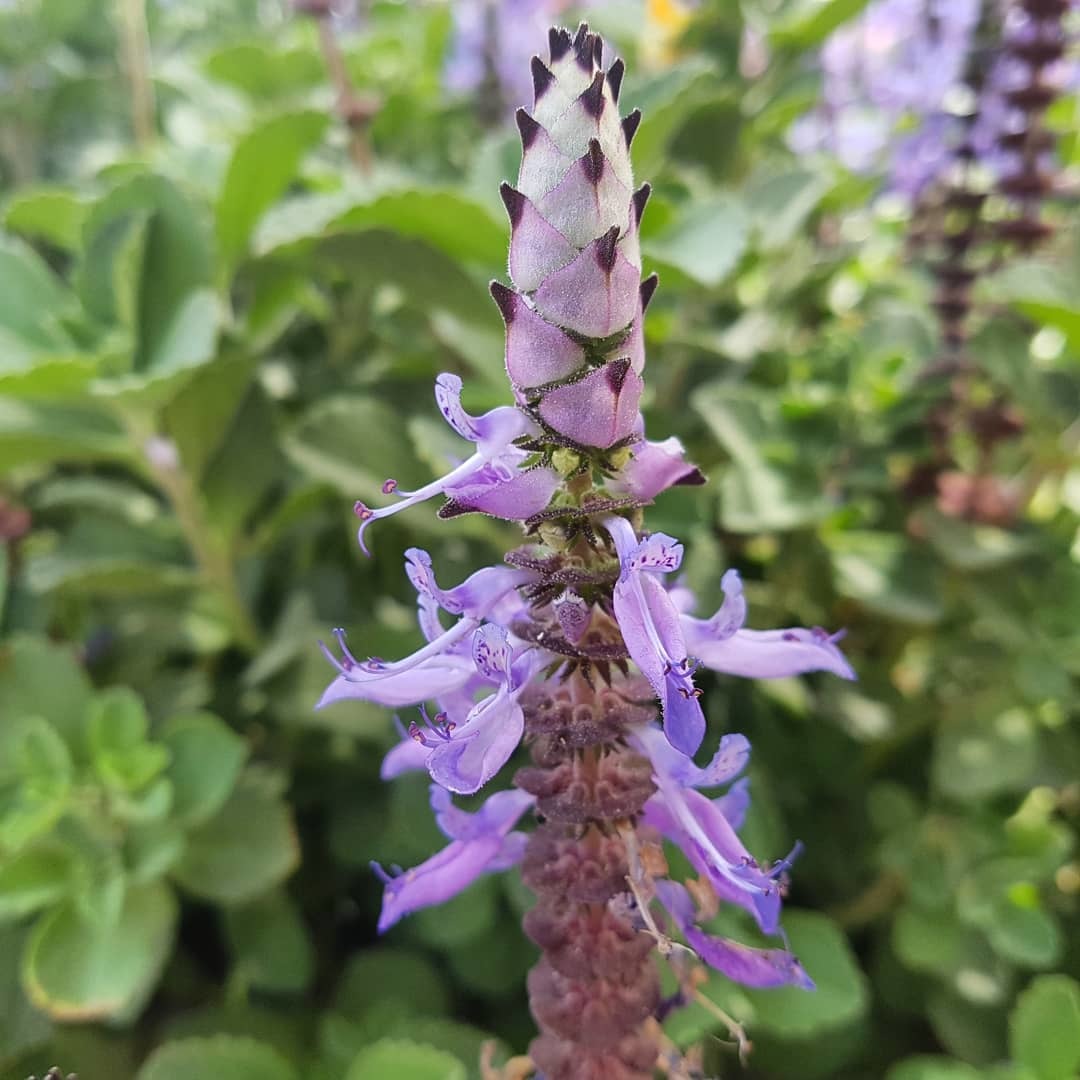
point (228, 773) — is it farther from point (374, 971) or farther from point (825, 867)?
point (825, 867)

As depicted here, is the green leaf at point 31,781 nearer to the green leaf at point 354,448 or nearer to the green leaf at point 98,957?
the green leaf at point 98,957

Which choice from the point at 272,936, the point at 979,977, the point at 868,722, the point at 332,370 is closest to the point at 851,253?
the point at 868,722

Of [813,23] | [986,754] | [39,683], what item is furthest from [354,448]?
[813,23]

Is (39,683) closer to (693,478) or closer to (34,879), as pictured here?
(34,879)

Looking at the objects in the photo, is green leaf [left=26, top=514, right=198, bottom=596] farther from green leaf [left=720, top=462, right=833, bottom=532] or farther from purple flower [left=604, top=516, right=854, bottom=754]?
purple flower [left=604, top=516, right=854, bottom=754]

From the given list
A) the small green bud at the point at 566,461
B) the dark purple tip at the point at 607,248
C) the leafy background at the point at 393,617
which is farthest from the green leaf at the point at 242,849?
the dark purple tip at the point at 607,248

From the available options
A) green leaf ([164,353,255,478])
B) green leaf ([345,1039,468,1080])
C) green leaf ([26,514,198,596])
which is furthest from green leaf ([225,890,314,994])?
green leaf ([164,353,255,478])
